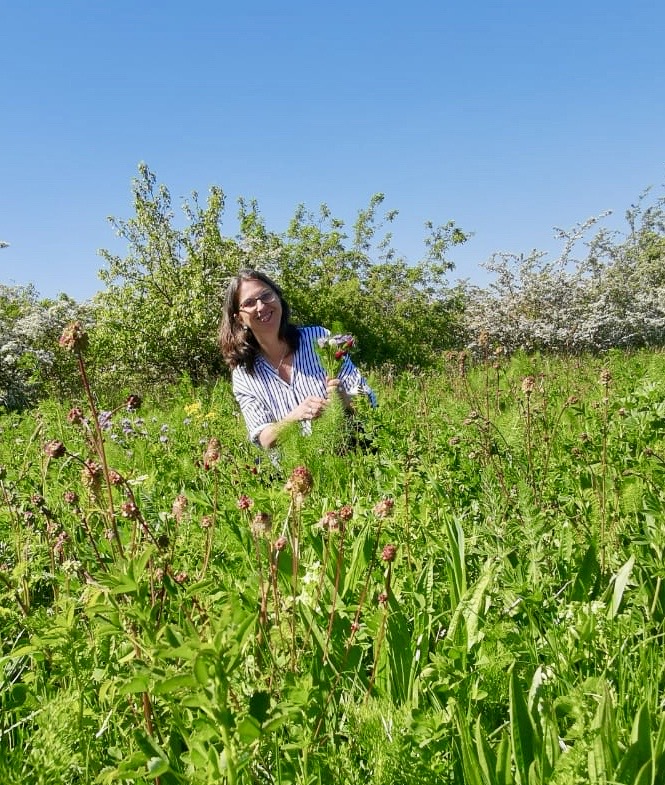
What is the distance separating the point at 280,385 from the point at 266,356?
0.25m

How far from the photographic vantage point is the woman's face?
431 centimetres

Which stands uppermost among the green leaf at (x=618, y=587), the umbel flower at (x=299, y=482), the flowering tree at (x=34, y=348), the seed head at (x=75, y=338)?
the flowering tree at (x=34, y=348)

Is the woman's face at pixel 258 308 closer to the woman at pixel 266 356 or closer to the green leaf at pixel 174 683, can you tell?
the woman at pixel 266 356

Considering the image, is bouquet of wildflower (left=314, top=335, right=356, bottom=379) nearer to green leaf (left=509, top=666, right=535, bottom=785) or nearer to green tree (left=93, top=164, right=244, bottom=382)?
green leaf (left=509, top=666, right=535, bottom=785)

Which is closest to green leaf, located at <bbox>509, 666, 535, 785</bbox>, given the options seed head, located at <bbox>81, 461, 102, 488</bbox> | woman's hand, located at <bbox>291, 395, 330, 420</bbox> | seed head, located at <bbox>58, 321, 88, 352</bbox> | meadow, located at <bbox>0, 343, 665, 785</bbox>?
meadow, located at <bbox>0, 343, 665, 785</bbox>

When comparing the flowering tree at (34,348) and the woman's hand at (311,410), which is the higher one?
the flowering tree at (34,348)

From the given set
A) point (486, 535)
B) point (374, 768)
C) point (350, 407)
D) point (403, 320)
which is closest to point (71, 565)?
point (374, 768)

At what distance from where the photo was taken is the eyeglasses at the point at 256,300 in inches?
169

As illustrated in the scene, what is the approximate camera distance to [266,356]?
453 cm

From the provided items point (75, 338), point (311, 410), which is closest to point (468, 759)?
point (75, 338)

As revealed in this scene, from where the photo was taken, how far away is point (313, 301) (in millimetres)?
13500

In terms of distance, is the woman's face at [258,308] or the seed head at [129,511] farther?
the woman's face at [258,308]

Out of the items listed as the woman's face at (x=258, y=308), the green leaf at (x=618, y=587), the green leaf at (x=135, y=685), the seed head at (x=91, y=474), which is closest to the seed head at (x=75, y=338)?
the seed head at (x=91, y=474)

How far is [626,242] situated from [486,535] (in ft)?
80.7
